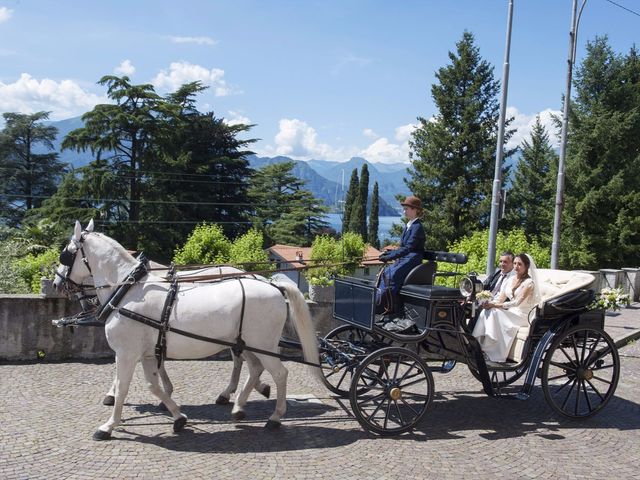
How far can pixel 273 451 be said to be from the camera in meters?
5.89

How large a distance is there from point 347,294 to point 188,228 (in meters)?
36.7

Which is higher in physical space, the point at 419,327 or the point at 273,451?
the point at 419,327

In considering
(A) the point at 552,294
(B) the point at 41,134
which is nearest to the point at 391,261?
(A) the point at 552,294

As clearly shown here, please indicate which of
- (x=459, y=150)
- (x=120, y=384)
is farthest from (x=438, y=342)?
(x=459, y=150)

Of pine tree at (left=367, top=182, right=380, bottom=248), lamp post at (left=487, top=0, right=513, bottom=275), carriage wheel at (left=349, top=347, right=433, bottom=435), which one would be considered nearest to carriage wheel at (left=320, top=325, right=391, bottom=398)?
carriage wheel at (left=349, top=347, right=433, bottom=435)

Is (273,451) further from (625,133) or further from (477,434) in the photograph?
(625,133)

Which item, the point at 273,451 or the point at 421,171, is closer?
the point at 273,451

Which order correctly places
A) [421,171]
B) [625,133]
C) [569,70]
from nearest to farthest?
[569,70] → [625,133] → [421,171]

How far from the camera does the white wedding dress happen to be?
7.38m

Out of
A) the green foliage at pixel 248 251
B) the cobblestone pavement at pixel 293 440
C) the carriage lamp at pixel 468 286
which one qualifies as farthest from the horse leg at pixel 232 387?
the green foliage at pixel 248 251

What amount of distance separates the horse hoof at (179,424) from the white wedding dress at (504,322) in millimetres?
3670

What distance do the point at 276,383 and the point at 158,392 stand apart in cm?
127

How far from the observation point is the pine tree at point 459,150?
40344 mm

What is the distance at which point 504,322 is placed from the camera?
7.41 m
